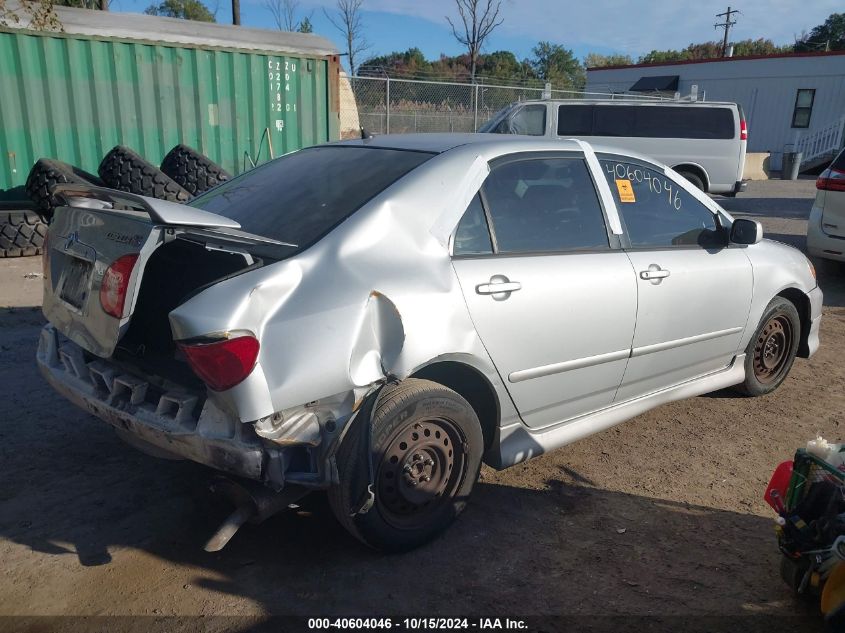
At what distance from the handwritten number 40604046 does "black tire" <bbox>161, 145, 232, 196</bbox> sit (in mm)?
6549

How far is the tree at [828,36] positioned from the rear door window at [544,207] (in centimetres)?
5706

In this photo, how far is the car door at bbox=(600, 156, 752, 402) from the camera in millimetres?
3615

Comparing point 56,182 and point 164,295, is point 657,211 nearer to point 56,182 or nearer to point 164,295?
point 164,295

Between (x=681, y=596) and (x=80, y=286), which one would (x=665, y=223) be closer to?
(x=681, y=596)

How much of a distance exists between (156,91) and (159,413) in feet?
28.3

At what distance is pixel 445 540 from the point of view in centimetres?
300

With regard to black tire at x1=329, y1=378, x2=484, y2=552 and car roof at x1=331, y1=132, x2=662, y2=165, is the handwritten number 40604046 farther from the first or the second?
black tire at x1=329, y1=378, x2=484, y2=552

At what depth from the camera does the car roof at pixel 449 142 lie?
3264 millimetres

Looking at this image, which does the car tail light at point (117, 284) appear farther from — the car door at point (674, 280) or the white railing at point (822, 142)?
the white railing at point (822, 142)

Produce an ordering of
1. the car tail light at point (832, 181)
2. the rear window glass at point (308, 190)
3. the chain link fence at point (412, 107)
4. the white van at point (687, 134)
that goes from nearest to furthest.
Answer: the rear window glass at point (308, 190) < the car tail light at point (832, 181) < the white van at point (687, 134) < the chain link fence at point (412, 107)

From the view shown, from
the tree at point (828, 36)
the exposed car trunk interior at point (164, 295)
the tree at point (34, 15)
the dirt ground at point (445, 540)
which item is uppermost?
the tree at point (828, 36)

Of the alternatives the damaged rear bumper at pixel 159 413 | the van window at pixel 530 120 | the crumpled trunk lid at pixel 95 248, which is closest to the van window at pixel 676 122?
the van window at pixel 530 120

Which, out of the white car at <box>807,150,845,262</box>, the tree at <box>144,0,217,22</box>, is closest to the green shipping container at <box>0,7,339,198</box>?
the white car at <box>807,150,845,262</box>

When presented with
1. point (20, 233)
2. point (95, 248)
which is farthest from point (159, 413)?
point (20, 233)
